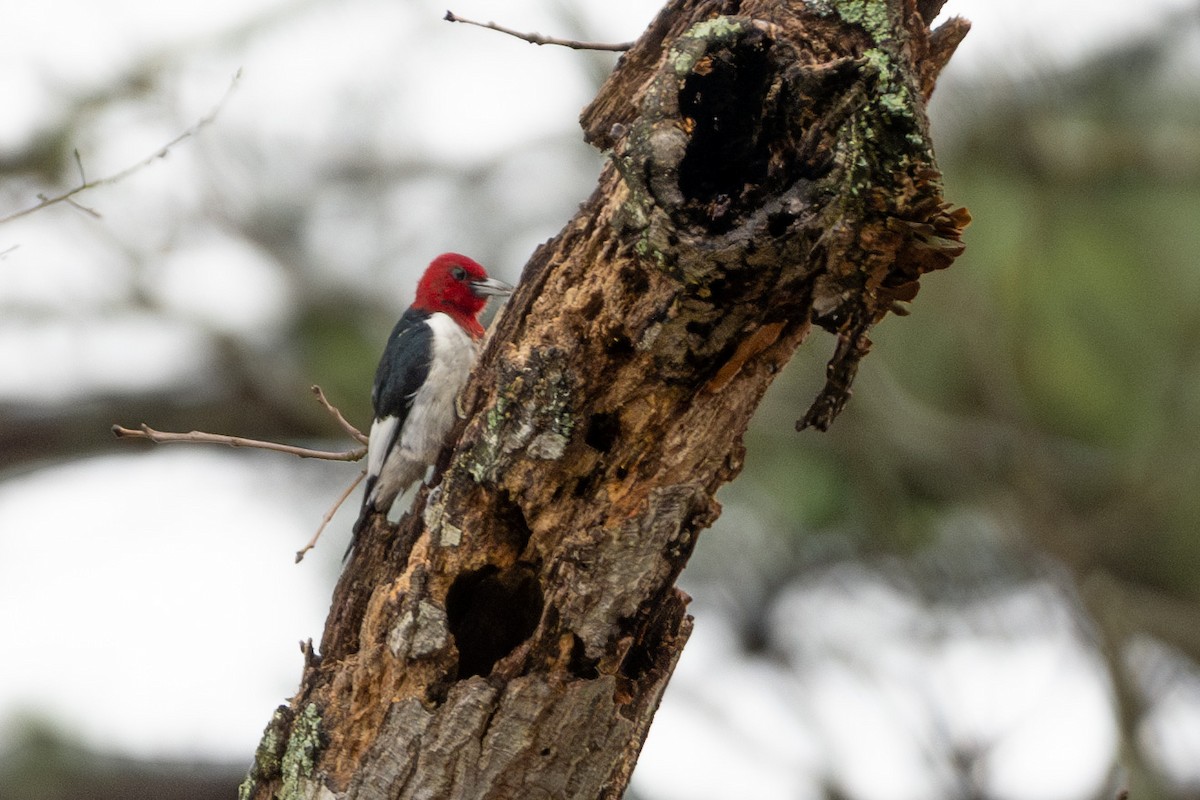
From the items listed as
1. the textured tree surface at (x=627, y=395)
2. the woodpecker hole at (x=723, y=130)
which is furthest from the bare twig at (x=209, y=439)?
the woodpecker hole at (x=723, y=130)

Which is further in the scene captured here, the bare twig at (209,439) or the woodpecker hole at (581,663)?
the bare twig at (209,439)

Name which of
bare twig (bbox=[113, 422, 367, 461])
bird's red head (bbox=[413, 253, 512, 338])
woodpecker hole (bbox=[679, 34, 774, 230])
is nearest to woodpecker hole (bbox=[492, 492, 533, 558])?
bare twig (bbox=[113, 422, 367, 461])

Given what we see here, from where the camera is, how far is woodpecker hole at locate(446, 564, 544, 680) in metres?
2.34

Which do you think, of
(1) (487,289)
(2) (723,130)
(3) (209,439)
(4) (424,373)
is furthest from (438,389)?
(2) (723,130)

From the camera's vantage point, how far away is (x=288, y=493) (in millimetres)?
5855

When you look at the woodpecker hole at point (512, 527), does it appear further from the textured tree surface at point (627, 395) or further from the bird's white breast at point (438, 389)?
the bird's white breast at point (438, 389)

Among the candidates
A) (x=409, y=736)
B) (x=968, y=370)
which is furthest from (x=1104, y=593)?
(x=409, y=736)

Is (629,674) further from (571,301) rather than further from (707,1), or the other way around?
(707,1)


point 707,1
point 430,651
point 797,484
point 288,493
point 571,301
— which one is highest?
point 797,484

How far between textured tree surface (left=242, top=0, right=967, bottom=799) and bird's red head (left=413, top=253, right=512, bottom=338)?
224 centimetres

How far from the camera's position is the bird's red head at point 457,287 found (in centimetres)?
468

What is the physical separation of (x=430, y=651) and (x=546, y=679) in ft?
0.73

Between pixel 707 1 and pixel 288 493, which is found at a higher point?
pixel 288 493

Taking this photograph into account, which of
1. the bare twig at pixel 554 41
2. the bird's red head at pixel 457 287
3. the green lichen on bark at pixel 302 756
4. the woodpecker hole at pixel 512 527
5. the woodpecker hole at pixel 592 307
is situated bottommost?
the green lichen on bark at pixel 302 756
